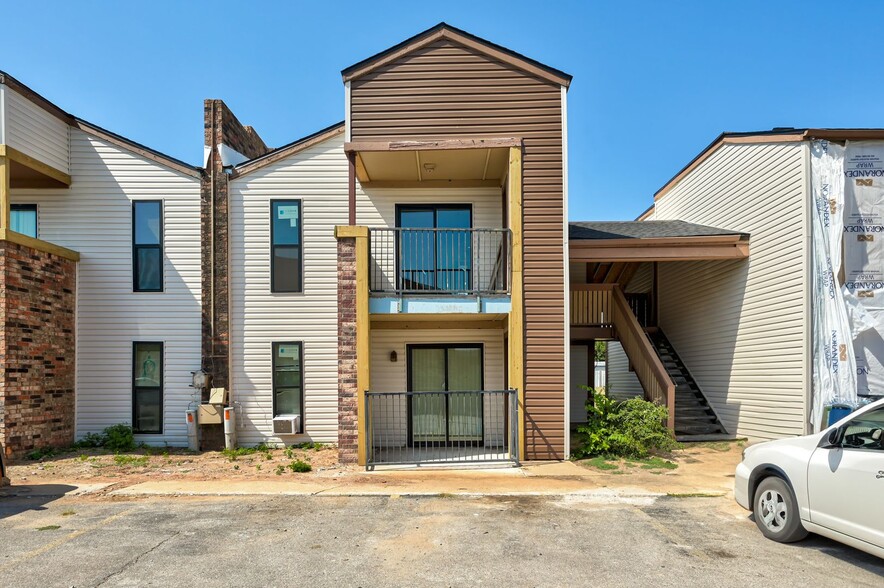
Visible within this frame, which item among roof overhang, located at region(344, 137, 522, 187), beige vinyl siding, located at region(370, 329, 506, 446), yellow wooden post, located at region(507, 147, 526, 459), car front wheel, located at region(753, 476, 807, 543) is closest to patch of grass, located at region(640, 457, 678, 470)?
yellow wooden post, located at region(507, 147, 526, 459)

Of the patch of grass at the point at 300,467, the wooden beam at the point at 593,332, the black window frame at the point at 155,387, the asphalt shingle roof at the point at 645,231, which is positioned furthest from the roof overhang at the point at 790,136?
the black window frame at the point at 155,387

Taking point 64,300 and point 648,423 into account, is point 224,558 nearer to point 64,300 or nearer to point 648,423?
point 648,423

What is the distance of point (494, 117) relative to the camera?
10016 mm

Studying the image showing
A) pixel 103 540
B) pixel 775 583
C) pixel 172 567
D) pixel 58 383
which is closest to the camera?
pixel 775 583

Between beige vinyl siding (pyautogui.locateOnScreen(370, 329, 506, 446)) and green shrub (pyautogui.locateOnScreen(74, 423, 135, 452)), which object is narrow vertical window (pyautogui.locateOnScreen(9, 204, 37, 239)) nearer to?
green shrub (pyautogui.locateOnScreen(74, 423, 135, 452))

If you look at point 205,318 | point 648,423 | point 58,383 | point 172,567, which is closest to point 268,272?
point 205,318

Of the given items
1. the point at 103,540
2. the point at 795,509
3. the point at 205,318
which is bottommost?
the point at 103,540

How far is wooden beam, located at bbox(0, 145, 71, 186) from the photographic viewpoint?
393 inches

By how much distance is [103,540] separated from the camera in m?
5.70

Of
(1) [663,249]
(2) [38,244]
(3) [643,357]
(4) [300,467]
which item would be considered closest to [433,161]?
(1) [663,249]

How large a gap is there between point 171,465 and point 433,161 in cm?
734

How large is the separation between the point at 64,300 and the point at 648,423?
1170cm

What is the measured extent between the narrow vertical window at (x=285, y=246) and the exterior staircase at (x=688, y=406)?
8850 millimetres

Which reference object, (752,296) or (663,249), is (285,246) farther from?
(752,296)
